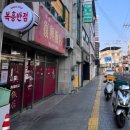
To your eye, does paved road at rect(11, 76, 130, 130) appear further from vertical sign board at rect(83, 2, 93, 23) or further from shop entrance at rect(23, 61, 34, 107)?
vertical sign board at rect(83, 2, 93, 23)

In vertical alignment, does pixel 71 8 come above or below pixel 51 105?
above

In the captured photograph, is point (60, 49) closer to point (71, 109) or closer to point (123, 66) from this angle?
point (71, 109)

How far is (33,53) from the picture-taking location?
11.7 metres

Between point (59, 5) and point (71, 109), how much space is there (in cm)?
686

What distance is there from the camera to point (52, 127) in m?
8.07

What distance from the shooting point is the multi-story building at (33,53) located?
6.98 m

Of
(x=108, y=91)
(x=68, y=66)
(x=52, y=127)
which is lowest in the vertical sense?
(x=52, y=127)

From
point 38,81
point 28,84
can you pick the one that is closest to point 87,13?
point 38,81

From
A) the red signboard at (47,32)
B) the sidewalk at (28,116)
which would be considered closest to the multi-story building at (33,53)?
the red signboard at (47,32)

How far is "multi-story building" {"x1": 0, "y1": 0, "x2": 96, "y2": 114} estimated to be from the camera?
698cm

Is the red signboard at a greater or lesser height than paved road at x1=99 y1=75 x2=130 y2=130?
greater

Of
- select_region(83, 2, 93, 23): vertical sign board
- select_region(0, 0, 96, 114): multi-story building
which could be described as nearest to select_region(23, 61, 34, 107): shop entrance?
select_region(0, 0, 96, 114): multi-story building

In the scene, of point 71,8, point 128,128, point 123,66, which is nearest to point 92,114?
point 128,128

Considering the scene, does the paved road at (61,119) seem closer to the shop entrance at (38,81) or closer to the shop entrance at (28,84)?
the shop entrance at (28,84)
